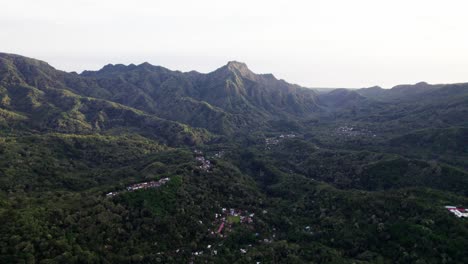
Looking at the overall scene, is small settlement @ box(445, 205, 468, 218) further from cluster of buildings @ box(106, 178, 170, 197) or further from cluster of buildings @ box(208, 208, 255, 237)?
cluster of buildings @ box(106, 178, 170, 197)

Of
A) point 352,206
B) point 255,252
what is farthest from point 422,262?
point 255,252

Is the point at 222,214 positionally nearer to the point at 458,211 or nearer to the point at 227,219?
the point at 227,219

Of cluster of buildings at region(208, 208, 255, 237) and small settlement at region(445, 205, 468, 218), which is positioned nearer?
small settlement at region(445, 205, 468, 218)

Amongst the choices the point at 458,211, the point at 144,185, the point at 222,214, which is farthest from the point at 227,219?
the point at 458,211

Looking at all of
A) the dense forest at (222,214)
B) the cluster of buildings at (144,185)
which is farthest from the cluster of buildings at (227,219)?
the cluster of buildings at (144,185)

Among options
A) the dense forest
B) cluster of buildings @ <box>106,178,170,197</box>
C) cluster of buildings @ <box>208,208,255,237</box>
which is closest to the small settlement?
the dense forest

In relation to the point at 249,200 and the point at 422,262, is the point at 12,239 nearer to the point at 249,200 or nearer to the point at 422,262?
the point at 249,200

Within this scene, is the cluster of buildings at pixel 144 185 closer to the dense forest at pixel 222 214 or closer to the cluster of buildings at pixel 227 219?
the dense forest at pixel 222 214

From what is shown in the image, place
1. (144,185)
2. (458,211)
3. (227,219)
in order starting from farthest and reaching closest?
(144,185)
(227,219)
(458,211)
